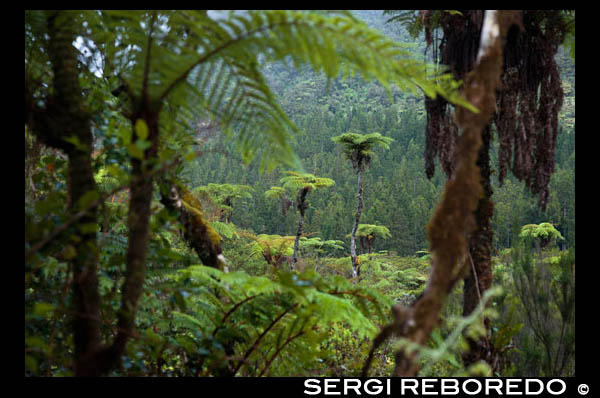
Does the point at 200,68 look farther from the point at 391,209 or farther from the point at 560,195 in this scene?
the point at 560,195

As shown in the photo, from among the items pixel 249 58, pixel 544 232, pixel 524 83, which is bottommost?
pixel 544 232

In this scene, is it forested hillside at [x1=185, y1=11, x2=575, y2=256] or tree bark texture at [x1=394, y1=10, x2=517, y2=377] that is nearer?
tree bark texture at [x1=394, y1=10, x2=517, y2=377]

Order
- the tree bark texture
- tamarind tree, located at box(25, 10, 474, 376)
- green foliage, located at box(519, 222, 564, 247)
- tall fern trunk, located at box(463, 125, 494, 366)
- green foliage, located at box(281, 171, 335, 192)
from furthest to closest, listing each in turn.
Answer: green foliage, located at box(519, 222, 564, 247) → green foliage, located at box(281, 171, 335, 192) → tall fern trunk, located at box(463, 125, 494, 366) → tamarind tree, located at box(25, 10, 474, 376) → the tree bark texture

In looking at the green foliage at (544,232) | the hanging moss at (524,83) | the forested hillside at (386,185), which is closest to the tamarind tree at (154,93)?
the hanging moss at (524,83)

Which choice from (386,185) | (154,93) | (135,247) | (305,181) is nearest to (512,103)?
(154,93)

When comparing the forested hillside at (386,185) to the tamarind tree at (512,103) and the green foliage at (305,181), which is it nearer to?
the green foliage at (305,181)

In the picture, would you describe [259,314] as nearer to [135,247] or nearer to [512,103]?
[135,247]

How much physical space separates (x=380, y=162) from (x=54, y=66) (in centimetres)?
5217

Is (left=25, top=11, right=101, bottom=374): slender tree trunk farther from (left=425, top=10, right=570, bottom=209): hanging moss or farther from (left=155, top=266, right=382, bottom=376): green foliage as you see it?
(left=425, top=10, right=570, bottom=209): hanging moss

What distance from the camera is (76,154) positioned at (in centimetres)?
109

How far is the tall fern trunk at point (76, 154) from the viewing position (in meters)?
1.02

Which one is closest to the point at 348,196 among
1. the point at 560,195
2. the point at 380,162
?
the point at 380,162

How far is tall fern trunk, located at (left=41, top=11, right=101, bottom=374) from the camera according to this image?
1021mm

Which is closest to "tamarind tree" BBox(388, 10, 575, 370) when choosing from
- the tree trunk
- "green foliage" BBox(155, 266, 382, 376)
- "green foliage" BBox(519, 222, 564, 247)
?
"green foliage" BBox(155, 266, 382, 376)
